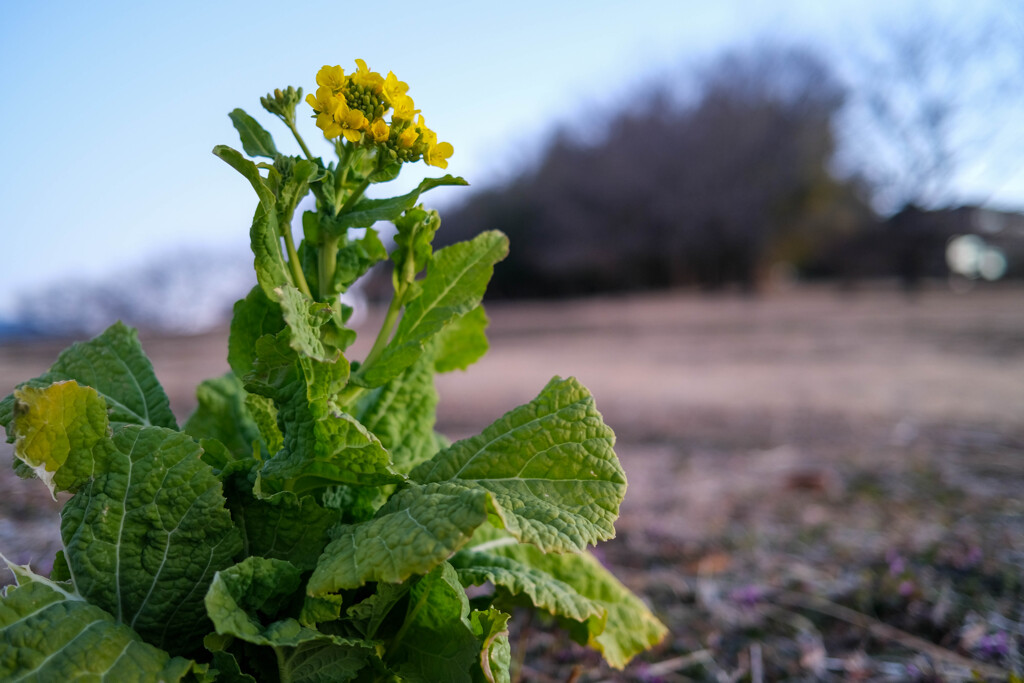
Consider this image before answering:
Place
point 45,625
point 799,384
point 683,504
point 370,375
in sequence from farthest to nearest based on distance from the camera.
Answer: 1. point 799,384
2. point 683,504
3. point 370,375
4. point 45,625

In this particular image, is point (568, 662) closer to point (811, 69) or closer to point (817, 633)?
point (817, 633)

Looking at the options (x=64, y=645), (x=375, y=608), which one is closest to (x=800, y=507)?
(x=375, y=608)

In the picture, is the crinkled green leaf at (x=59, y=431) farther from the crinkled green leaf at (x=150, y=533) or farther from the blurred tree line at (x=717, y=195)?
Answer: the blurred tree line at (x=717, y=195)

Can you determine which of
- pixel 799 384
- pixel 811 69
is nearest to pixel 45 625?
pixel 799 384

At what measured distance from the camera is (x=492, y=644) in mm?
983

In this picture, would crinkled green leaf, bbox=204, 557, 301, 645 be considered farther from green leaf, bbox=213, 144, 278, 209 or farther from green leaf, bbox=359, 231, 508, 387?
green leaf, bbox=213, 144, 278, 209

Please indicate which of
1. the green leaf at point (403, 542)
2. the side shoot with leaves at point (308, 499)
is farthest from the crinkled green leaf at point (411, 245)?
the green leaf at point (403, 542)

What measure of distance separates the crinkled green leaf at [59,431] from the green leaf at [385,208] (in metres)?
0.44

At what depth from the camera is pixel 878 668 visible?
1703 millimetres

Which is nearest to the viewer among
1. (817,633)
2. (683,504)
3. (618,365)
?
(817,633)

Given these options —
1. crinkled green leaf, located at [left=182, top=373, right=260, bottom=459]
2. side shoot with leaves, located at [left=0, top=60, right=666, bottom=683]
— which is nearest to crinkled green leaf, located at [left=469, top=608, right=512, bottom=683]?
side shoot with leaves, located at [left=0, top=60, right=666, bottom=683]

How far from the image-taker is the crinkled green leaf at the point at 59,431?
92 centimetres

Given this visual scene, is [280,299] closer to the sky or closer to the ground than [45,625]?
closer to the sky

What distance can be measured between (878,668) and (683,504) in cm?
144
